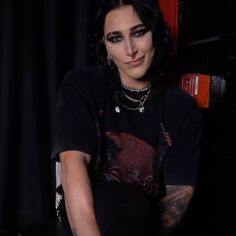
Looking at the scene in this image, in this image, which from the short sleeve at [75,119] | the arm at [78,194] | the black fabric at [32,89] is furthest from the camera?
the black fabric at [32,89]

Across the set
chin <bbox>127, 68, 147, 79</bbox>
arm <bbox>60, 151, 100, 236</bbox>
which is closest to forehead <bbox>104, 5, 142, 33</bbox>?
Answer: chin <bbox>127, 68, 147, 79</bbox>

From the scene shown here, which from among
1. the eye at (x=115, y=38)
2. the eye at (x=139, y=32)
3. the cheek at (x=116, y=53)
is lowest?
the cheek at (x=116, y=53)

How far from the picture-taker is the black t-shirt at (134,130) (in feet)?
3.51

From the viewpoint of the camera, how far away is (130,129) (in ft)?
3.71

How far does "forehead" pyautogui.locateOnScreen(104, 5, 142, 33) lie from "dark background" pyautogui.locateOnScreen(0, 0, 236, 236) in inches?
13.1

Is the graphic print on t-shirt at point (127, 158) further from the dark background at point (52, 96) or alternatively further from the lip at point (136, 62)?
the dark background at point (52, 96)

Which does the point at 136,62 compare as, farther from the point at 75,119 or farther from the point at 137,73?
the point at 75,119

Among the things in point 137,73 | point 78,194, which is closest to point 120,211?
point 78,194

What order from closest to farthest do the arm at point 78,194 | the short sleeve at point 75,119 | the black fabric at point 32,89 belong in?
the arm at point 78,194 → the short sleeve at point 75,119 → the black fabric at point 32,89

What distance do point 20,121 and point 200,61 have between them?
0.67 metres

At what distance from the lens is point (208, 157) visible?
1.43 meters

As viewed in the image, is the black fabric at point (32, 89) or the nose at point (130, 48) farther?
the black fabric at point (32, 89)

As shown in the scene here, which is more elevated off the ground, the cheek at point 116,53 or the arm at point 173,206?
the cheek at point 116,53

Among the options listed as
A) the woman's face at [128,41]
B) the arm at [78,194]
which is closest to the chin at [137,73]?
the woman's face at [128,41]
